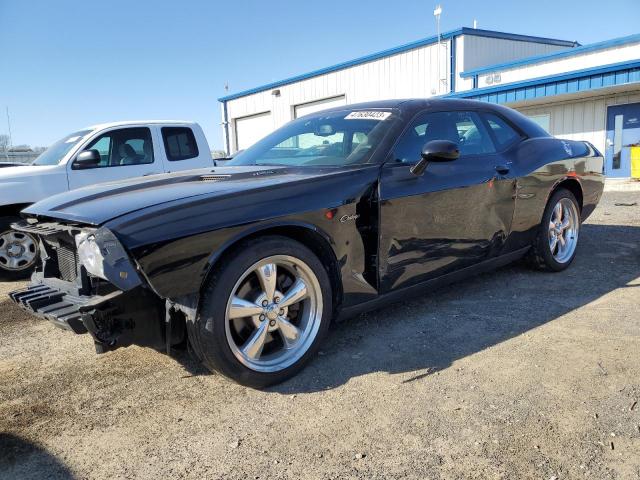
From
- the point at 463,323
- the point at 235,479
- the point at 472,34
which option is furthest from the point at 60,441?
the point at 472,34

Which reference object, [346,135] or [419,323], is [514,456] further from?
[346,135]

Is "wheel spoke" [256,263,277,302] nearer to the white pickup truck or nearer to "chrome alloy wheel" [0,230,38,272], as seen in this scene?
the white pickup truck

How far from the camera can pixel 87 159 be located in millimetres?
6078

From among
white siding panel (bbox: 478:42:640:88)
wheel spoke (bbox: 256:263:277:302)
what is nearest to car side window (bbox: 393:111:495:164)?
wheel spoke (bbox: 256:263:277:302)

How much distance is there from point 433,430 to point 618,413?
0.88m

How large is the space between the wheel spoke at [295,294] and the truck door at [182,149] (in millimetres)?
4796

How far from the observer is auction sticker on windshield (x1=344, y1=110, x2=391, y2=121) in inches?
142

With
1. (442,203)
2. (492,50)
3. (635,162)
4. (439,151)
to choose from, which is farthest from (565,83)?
(439,151)

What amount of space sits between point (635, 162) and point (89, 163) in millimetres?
13300

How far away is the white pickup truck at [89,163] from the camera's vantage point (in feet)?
18.7

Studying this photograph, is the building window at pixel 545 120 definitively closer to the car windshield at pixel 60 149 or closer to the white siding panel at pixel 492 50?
the white siding panel at pixel 492 50

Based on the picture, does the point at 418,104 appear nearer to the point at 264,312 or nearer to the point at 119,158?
the point at 264,312

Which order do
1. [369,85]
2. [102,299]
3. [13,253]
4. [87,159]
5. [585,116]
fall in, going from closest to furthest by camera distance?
[102,299], [13,253], [87,159], [585,116], [369,85]

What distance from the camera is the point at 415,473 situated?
2.02m
